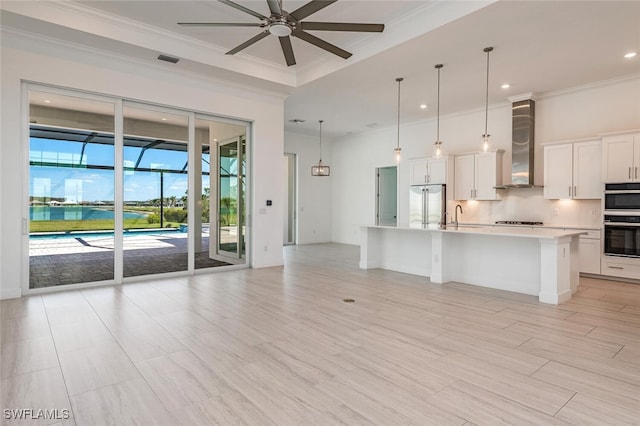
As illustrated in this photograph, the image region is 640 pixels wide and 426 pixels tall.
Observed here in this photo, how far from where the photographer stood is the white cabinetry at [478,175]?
7.05 meters

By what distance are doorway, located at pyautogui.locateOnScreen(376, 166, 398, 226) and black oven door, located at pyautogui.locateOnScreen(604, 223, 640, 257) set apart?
4955 millimetres

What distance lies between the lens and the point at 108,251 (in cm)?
514

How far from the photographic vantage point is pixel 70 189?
191 inches

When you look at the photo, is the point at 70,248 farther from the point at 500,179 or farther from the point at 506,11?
the point at 500,179

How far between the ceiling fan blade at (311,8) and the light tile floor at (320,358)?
9.56 ft

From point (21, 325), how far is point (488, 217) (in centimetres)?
775

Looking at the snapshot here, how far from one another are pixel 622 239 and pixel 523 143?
2.28 meters

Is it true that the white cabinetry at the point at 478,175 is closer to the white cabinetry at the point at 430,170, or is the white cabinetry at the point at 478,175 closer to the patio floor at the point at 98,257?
the white cabinetry at the point at 430,170

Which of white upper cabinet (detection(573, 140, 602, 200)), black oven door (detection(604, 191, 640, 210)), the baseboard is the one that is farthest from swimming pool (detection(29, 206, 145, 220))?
black oven door (detection(604, 191, 640, 210))

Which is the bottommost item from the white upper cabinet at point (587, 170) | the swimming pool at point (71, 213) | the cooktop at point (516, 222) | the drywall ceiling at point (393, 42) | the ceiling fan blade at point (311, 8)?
the cooktop at point (516, 222)

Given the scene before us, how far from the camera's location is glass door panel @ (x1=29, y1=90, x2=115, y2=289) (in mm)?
4586

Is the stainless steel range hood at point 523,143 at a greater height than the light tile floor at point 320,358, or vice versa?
the stainless steel range hood at point 523,143

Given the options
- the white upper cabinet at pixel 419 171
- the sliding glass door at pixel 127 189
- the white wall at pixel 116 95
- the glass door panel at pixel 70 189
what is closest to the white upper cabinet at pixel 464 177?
the white upper cabinet at pixel 419 171

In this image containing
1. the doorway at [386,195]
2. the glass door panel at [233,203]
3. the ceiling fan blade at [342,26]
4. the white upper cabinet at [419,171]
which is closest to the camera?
the ceiling fan blade at [342,26]
